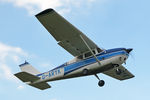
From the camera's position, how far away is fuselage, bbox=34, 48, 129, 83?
15930 mm

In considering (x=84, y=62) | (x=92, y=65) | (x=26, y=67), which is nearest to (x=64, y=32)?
(x=84, y=62)

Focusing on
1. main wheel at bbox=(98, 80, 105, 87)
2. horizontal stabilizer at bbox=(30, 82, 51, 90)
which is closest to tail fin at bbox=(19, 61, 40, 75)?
horizontal stabilizer at bbox=(30, 82, 51, 90)

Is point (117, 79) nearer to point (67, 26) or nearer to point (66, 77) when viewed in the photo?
point (66, 77)

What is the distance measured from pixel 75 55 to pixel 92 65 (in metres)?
1.59

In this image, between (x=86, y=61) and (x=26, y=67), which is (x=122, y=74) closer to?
(x=86, y=61)

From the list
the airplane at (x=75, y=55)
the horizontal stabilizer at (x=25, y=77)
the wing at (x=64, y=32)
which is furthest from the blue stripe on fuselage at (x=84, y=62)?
the horizontal stabilizer at (x=25, y=77)

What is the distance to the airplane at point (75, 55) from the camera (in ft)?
50.8

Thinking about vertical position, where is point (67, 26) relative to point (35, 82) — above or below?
above

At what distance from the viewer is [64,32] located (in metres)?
16.1

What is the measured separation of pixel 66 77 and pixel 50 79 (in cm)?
118

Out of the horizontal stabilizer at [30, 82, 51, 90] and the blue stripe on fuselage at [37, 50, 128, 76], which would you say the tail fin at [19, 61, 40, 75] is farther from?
the blue stripe on fuselage at [37, 50, 128, 76]

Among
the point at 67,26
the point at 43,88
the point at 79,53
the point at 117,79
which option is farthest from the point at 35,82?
the point at 117,79

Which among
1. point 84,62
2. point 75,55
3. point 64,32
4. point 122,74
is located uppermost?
point 64,32

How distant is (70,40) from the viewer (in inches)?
656
